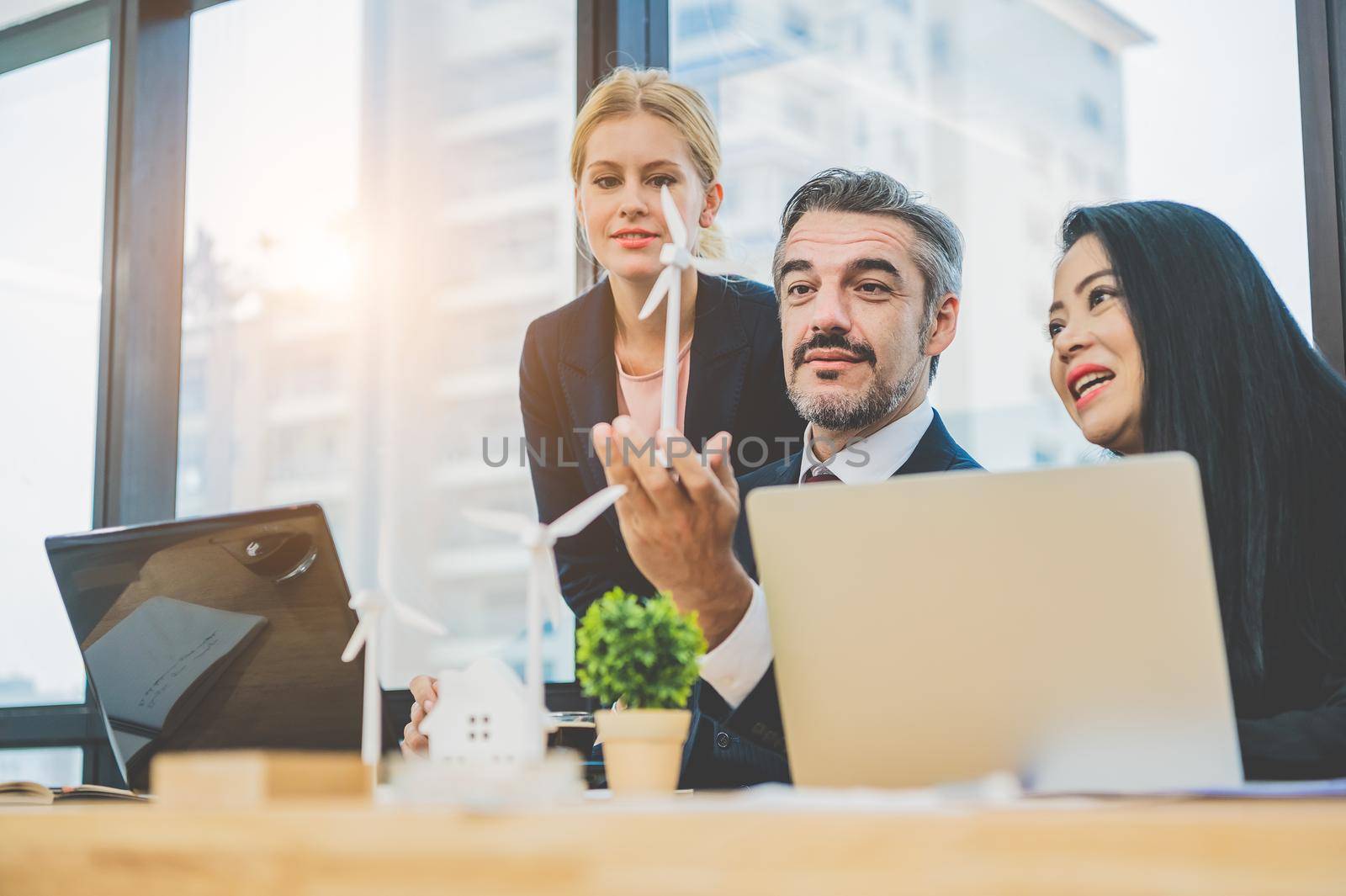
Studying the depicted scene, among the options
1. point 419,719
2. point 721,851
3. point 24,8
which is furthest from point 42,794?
point 24,8

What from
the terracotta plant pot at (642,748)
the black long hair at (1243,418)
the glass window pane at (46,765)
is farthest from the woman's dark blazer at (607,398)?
the glass window pane at (46,765)

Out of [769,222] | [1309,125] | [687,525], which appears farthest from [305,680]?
[1309,125]

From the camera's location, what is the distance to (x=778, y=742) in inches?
72.0

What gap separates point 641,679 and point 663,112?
5.25 ft

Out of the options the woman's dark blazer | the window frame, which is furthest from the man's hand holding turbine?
the window frame

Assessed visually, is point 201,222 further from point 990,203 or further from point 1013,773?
point 1013,773

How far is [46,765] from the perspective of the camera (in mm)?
3471

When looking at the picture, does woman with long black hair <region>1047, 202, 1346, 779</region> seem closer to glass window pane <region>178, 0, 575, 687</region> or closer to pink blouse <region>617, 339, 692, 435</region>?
pink blouse <region>617, 339, 692, 435</region>

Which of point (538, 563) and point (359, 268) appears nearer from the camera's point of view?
point (538, 563)

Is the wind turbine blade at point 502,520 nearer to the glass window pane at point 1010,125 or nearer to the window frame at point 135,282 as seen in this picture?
the glass window pane at point 1010,125

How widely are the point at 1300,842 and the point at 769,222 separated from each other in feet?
7.36

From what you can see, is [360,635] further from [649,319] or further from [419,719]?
[649,319]

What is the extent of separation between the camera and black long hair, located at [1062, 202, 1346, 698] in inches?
66.4

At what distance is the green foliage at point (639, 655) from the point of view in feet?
4.09
